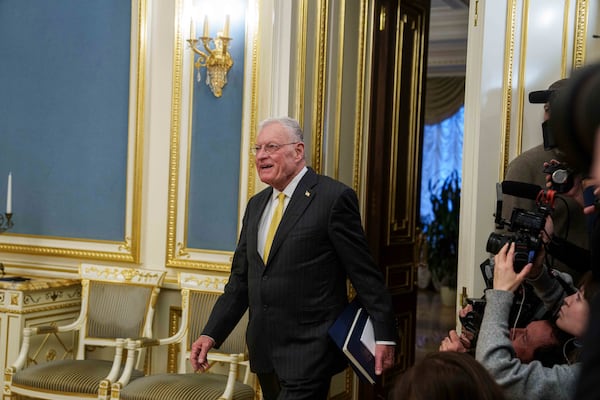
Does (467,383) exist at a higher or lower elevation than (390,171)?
lower

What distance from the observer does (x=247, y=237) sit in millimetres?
2869

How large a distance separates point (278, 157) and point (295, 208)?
7.4 inches

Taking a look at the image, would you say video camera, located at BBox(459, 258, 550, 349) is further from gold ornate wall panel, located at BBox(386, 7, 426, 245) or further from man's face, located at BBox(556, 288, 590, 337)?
gold ornate wall panel, located at BBox(386, 7, 426, 245)

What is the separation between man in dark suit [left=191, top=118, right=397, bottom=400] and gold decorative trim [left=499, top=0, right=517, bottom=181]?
0.59m

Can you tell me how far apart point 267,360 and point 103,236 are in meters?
1.81

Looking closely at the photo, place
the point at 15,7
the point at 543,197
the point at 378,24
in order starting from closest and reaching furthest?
the point at 543,197 → the point at 378,24 → the point at 15,7

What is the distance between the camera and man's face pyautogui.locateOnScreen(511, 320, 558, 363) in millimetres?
1831

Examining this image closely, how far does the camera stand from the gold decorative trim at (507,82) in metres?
2.86

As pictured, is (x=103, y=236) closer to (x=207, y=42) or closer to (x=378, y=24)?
(x=207, y=42)

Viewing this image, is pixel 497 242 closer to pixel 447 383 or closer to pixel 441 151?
pixel 447 383

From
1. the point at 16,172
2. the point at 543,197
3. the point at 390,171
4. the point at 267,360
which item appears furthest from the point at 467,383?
the point at 16,172

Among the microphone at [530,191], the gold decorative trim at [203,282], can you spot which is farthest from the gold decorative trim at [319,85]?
the microphone at [530,191]

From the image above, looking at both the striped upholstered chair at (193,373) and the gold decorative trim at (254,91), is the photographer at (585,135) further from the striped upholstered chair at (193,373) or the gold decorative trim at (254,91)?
the gold decorative trim at (254,91)

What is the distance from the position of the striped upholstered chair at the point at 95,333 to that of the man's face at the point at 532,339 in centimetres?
214
